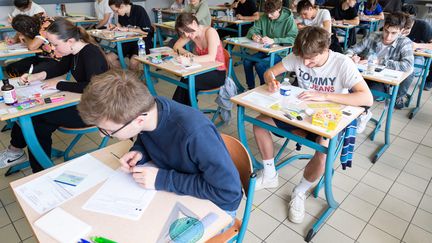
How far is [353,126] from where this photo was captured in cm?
176

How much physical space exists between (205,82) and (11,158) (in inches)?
67.9

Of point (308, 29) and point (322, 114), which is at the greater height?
point (308, 29)

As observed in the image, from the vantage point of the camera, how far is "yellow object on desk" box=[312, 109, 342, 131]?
1.56 meters

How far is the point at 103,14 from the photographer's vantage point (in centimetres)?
539

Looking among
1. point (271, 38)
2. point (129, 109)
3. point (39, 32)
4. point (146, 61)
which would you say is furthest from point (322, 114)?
point (39, 32)

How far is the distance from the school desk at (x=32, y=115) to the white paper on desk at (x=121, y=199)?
37.9 inches

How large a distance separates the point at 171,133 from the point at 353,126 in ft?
3.93

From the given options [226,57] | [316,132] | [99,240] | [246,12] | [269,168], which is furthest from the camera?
[246,12]

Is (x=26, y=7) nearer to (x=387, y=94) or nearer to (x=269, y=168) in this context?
(x=269, y=168)

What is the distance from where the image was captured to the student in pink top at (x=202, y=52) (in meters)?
2.80

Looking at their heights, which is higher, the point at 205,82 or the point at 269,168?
the point at 205,82

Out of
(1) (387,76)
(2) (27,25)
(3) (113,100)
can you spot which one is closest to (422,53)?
(1) (387,76)

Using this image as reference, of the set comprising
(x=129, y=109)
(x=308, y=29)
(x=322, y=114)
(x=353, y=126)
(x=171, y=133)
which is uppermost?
(x=308, y=29)

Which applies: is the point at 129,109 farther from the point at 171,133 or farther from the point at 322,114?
the point at 322,114
